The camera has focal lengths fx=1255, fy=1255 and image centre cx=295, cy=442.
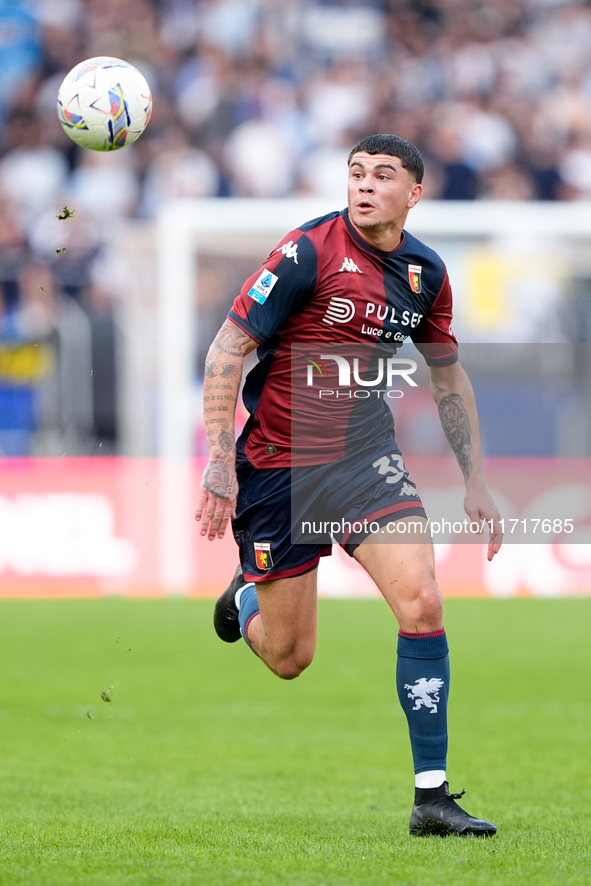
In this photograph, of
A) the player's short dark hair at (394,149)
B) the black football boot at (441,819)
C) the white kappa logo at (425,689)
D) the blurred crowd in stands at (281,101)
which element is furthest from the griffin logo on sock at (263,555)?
the blurred crowd in stands at (281,101)

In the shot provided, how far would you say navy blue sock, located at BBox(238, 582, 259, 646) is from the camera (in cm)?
543

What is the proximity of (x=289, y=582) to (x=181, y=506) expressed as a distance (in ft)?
25.4

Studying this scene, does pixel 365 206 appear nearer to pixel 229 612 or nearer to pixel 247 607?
pixel 247 607

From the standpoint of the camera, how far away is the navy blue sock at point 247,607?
5.43 metres

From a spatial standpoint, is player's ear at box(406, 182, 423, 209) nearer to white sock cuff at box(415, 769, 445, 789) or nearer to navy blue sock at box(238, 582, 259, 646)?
navy blue sock at box(238, 582, 259, 646)

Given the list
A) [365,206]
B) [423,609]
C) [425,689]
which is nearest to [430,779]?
[425,689]

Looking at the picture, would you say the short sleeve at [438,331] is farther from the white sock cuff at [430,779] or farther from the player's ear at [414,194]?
the white sock cuff at [430,779]

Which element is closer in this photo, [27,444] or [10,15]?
[27,444]

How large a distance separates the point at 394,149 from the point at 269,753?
340 centimetres

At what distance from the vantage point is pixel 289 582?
500 cm

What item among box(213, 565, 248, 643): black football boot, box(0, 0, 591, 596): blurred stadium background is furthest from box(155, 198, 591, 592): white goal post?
box(213, 565, 248, 643): black football boot

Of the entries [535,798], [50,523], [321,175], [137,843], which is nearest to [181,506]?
[50,523]

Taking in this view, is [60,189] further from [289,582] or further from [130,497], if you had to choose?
[289,582]

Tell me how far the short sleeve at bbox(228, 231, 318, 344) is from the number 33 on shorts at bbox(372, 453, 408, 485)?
26.0 inches
